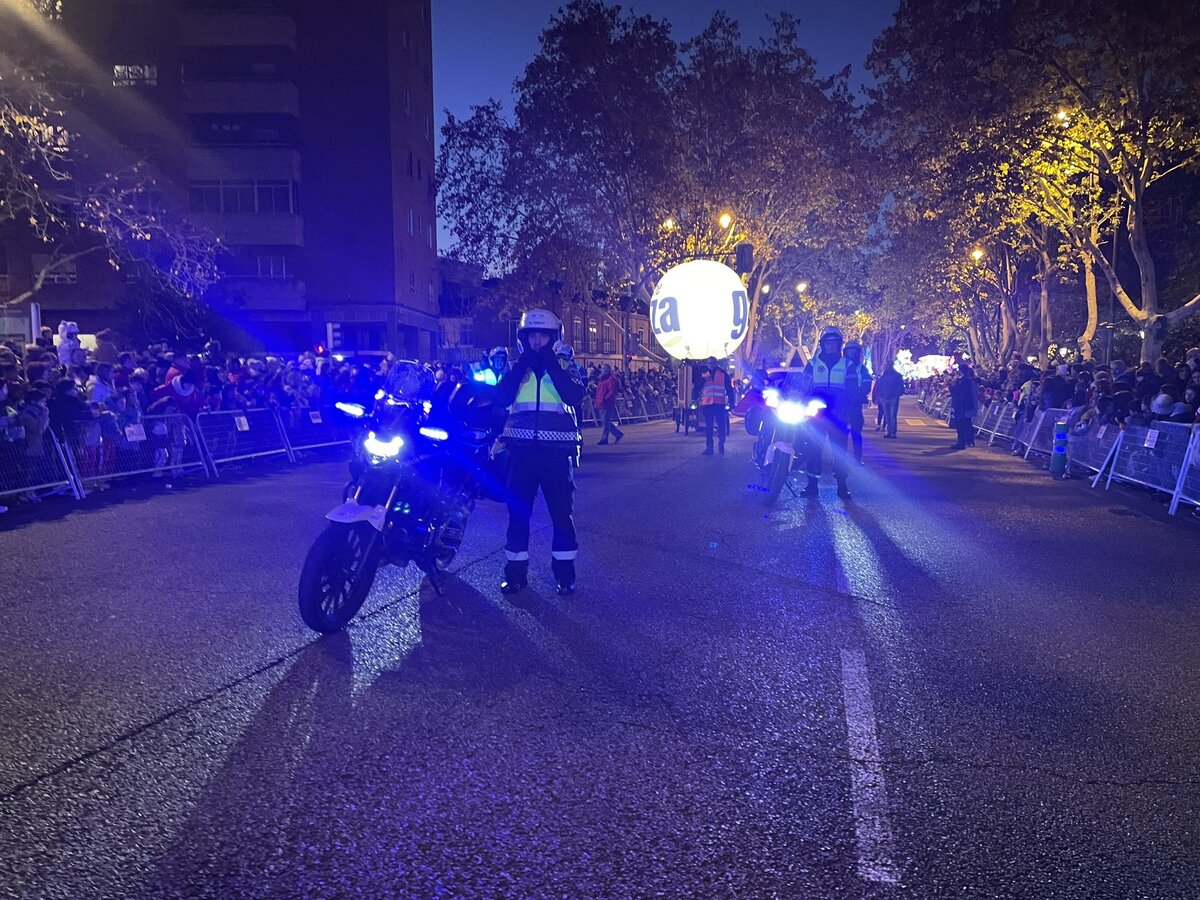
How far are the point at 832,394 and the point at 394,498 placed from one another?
6861 millimetres

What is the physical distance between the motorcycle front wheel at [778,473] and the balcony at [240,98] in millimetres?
37933

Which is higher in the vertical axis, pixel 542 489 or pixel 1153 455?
pixel 542 489

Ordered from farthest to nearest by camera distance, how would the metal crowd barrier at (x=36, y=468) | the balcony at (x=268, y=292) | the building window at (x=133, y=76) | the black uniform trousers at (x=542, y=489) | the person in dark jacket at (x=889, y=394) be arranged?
the building window at (x=133, y=76) → the balcony at (x=268, y=292) → the person in dark jacket at (x=889, y=394) → the metal crowd barrier at (x=36, y=468) → the black uniform trousers at (x=542, y=489)

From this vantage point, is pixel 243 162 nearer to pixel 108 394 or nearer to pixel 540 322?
pixel 108 394

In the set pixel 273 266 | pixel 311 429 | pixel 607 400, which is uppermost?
pixel 273 266

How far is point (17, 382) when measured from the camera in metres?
10.7

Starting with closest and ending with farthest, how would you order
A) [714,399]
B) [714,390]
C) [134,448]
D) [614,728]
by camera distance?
[614,728]
[134,448]
[714,390]
[714,399]

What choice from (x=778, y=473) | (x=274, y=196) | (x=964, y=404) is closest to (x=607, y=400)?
(x=964, y=404)

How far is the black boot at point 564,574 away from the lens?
6.53 meters

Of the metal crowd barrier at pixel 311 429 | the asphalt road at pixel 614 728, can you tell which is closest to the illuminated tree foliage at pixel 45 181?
the metal crowd barrier at pixel 311 429

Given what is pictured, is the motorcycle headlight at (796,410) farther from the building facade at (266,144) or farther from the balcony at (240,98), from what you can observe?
the balcony at (240,98)

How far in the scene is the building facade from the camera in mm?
41438

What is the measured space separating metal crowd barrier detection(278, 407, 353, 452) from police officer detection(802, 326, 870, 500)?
806 cm

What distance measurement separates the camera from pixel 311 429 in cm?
1706
